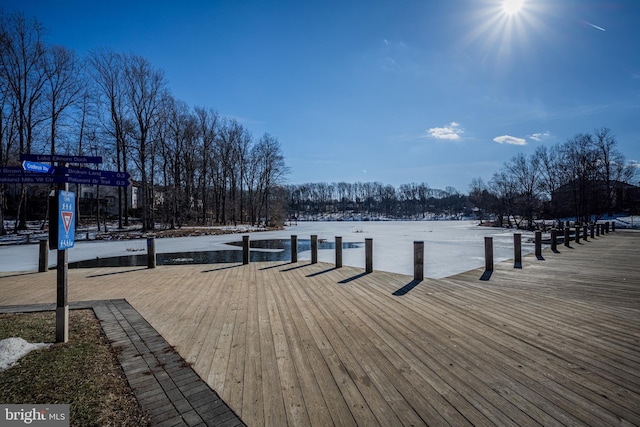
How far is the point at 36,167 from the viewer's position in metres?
3.60

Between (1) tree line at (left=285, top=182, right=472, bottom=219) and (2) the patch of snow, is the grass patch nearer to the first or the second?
(2) the patch of snow

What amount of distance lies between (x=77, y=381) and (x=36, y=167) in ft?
8.41

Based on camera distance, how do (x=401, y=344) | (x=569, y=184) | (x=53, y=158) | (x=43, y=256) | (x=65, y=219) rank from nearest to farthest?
(x=401, y=344) < (x=65, y=219) < (x=53, y=158) < (x=43, y=256) < (x=569, y=184)

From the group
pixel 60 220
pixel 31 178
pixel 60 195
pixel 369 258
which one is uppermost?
pixel 31 178

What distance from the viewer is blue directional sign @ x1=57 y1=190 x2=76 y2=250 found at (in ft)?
11.3

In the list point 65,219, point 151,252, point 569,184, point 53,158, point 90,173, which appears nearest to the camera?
point 65,219

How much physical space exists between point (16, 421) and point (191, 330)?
5.81 feet

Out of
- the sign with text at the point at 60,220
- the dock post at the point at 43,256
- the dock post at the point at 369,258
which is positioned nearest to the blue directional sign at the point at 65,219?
the sign with text at the point at 60,220

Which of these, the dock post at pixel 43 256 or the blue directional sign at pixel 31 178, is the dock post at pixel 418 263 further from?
the dock post at pixel 43 256

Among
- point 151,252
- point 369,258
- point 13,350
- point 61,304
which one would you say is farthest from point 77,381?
point 151,252

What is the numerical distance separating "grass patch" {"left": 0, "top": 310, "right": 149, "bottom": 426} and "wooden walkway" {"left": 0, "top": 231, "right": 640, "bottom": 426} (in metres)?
0.62

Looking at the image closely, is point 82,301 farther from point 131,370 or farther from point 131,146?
point 131,146

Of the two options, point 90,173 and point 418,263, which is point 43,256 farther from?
point 418,263

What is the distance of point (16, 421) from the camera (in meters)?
2.18
